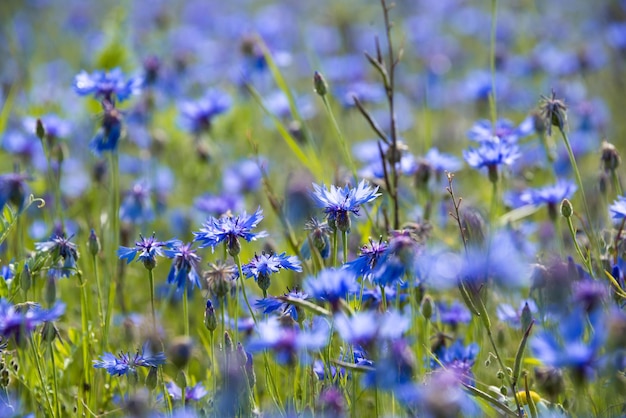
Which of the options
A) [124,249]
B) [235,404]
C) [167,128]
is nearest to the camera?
[235,404]

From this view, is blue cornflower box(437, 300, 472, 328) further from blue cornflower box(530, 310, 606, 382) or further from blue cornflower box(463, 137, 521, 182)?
blue cornflower box(530, 310, 606, 382)

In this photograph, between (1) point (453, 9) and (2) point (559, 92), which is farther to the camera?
(1) point (453, 9)

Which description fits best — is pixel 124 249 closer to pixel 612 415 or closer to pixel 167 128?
pixel 612 415

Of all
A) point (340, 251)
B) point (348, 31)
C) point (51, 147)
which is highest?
point (348, 31)

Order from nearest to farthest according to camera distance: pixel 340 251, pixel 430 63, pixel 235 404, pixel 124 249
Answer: pixel 235 404 → pixel 124 249 → pixel 340 251 → pixel 430 63

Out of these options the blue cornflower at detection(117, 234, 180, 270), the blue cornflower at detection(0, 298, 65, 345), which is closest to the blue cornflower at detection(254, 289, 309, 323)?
the blue cornflower at detection(117, 234, 180, 270)

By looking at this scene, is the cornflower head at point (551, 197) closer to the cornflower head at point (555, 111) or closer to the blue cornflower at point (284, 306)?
the cornflower head at point (555, 111)

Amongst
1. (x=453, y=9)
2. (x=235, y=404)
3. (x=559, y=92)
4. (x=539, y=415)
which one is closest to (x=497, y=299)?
(x=539, y=415)
